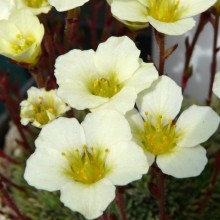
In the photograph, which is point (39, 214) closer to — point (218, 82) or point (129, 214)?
point (129, 214)

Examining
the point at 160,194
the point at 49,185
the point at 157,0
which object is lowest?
the point at 160,194

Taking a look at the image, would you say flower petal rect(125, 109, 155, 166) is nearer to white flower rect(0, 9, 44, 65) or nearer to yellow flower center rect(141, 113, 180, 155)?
yellow flower center rect(141, 113, 180, 155)

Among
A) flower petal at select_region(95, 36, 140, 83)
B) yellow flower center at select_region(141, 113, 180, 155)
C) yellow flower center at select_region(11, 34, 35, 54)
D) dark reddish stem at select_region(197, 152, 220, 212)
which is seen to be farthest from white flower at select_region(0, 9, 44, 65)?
dark reddish stem at select_region(197, 152, 220, 212)

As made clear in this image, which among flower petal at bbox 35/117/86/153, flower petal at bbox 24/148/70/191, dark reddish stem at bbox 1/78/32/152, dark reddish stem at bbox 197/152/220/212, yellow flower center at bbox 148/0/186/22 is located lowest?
dark reddish stem at bbox 197/152/220/212

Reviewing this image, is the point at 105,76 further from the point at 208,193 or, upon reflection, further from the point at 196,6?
the point at 208,193

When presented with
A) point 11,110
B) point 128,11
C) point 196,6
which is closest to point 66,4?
point 128,11

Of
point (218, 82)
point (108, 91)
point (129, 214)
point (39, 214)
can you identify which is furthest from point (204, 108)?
point (39, 214)

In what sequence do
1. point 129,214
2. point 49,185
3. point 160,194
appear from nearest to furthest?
point 49,185 → point 160,194 → point 129,214
